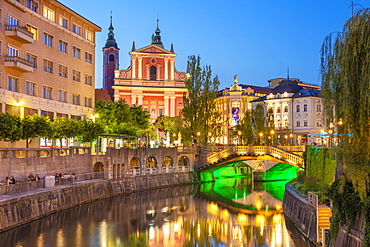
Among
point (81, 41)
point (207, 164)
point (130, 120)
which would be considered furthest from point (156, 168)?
point (81, 41)

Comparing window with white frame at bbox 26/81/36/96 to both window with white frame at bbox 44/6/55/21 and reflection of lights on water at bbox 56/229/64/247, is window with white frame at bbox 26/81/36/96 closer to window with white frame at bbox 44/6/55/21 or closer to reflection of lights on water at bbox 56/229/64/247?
window with white frame at bbox 44/6/55/21

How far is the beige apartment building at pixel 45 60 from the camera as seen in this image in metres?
51.0

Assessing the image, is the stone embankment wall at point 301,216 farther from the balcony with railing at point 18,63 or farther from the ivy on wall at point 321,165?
the balcony with railing at point 18,63

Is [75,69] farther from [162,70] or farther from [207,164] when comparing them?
[162,70]

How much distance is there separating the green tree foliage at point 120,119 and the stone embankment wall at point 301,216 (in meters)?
32.2

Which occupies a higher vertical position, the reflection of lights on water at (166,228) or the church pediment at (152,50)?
the church pediment at (152,50)

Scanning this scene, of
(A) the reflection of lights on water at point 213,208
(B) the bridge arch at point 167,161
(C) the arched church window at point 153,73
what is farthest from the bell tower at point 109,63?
(A) the reflection of lights on water at point 213,208

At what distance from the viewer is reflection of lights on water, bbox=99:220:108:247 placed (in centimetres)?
3364

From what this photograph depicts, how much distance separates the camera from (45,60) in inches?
2323

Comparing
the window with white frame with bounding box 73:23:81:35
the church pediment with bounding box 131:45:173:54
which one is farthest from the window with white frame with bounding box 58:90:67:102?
the church pediment with bounding box 131:45:173:54

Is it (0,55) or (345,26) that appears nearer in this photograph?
(345,26)

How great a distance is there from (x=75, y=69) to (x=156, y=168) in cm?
1700

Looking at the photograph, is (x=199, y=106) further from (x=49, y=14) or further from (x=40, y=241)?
(x=40, y=241)

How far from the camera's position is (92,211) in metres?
45.0
